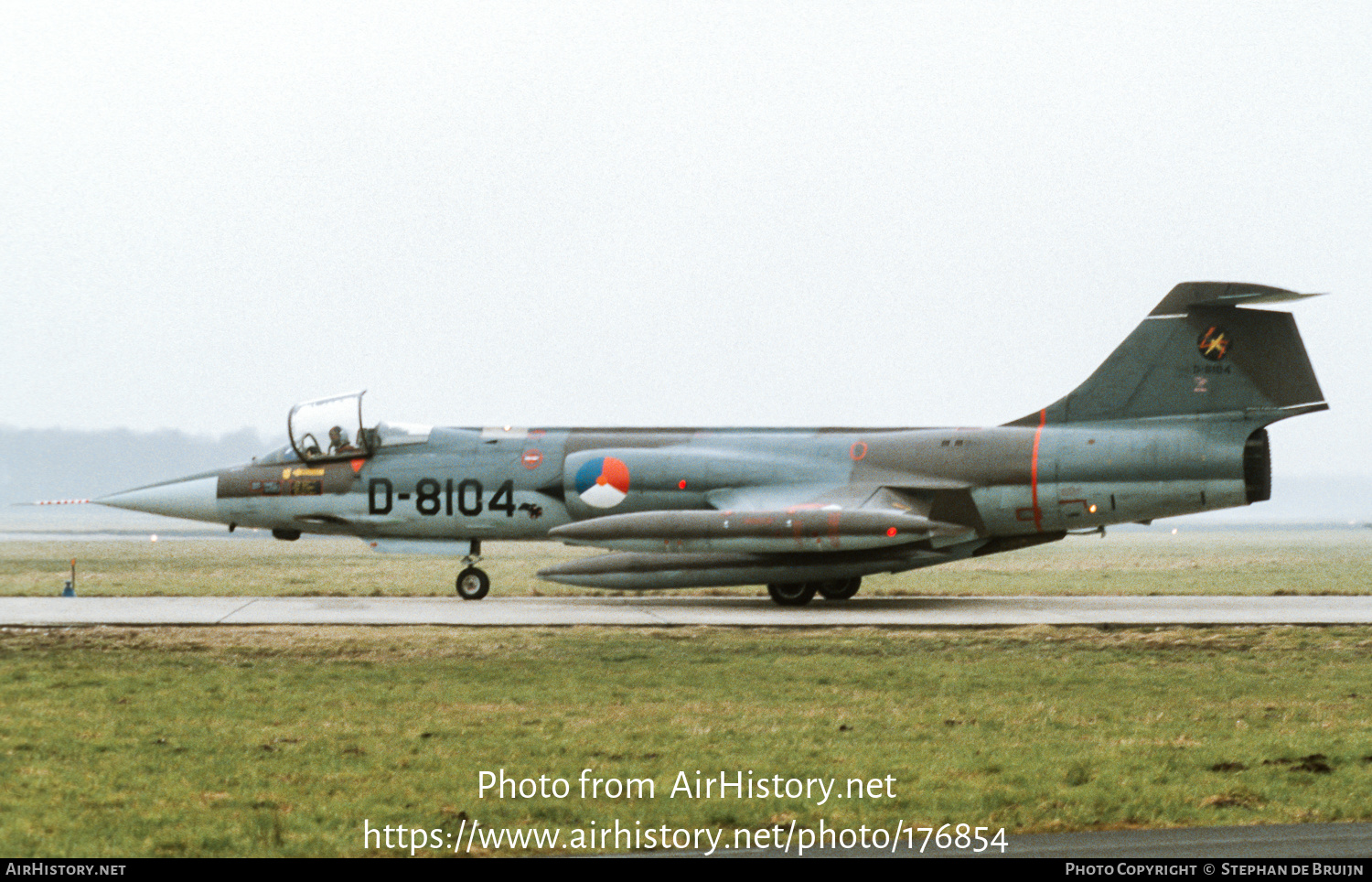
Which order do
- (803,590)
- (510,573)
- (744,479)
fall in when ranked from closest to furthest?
(803,590), (744,479), (510,573)

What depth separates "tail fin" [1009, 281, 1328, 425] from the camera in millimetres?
19656

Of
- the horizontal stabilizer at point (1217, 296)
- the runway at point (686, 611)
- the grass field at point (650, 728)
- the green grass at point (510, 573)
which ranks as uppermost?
the horizontal stabilizer at point (1217, 296)

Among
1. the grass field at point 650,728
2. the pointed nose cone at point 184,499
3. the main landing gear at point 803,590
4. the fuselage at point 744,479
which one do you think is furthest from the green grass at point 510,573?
the grass field at point 650,728

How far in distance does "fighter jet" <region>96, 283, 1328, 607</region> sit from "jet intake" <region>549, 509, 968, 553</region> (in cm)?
3

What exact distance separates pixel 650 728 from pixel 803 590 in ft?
39.3

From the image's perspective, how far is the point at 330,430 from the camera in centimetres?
2267

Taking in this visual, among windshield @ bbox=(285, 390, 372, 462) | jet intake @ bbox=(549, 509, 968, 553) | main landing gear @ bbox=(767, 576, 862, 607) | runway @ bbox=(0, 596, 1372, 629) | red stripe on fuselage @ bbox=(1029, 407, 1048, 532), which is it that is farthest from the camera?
windshield @ bbox=(285, 390, 372, 462)

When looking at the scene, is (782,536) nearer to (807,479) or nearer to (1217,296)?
(807,479)

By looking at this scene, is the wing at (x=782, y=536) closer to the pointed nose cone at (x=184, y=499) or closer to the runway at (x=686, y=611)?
the runway at (x=686, y=611)

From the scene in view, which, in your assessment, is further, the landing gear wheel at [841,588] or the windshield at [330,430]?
the windshield at [330,430]

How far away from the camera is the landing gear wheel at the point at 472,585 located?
21.9m

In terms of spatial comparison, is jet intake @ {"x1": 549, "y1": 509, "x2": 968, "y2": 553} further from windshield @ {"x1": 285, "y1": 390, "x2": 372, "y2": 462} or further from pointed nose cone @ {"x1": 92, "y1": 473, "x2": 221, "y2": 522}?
pointed nose cone @ {"x1": 92, "y1": 473, "x2": 221, "y2": 522}

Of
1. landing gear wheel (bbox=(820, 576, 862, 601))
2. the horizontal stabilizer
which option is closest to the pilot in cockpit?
landing gear wheel (bbox=(820, 576, 862, 601))

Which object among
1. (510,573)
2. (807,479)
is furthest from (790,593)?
(510,573)
